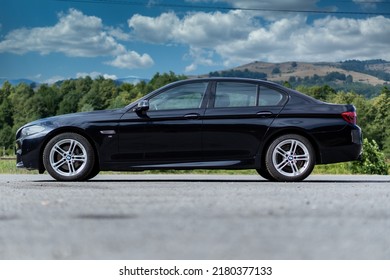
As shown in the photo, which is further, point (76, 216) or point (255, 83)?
point (255, 83)

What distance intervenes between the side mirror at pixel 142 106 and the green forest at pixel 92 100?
104 meters

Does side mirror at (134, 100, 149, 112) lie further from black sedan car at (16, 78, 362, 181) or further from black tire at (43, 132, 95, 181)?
black tire at (43, 132, 95, 181)

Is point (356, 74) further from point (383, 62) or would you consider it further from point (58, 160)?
point (58, 160)

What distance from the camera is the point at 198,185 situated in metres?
9.72

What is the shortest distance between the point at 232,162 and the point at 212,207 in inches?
129

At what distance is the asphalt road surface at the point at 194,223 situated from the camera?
176 inches

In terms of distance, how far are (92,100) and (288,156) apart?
12254 cm

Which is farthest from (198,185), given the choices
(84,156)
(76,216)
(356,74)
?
(356,74)

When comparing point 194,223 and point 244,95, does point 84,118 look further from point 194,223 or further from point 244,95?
point 194,223

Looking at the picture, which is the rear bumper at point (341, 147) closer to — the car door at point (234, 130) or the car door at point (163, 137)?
the car door at point (234, 130)

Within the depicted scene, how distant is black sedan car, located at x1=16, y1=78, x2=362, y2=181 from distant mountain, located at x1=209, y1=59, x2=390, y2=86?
6087 inches

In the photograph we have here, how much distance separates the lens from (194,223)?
5.61 metres

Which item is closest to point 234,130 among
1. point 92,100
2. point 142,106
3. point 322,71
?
point 142,106
